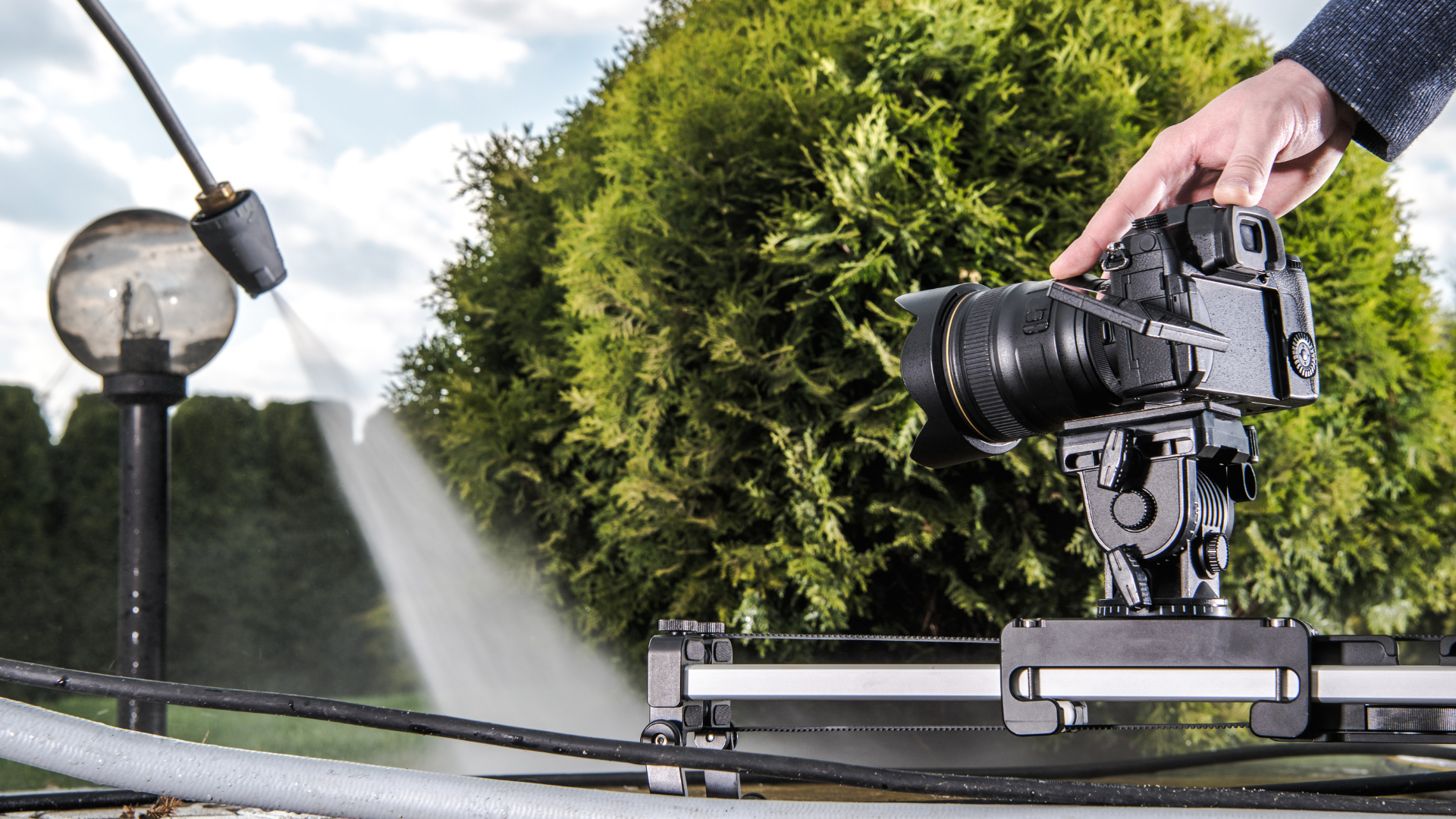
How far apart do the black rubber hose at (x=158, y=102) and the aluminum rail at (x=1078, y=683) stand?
1.65 metres

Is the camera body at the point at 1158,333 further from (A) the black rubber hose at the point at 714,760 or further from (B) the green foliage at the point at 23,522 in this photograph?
(B) the green foliage at the point at 23,522

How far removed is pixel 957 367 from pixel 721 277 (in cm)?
215

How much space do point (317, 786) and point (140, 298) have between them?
5.71 feet

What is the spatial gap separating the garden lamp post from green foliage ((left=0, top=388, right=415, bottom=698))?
407 cm

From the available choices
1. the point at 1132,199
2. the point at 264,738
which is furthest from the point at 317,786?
the point at 264,738

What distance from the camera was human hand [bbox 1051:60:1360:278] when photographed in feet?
4.72

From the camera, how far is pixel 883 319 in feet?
11.0

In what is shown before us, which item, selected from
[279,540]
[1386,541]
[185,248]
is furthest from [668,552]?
[279,540]

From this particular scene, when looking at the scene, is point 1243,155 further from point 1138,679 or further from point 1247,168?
point 1138,679

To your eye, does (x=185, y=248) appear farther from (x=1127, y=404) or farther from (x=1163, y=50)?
(x=1163, y=50)

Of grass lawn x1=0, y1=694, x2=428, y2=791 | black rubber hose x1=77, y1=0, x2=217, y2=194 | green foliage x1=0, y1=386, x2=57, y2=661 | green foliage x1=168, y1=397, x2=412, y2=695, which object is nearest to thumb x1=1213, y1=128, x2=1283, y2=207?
black rubber hose x1=77, y1=0, x2=217, y2=194

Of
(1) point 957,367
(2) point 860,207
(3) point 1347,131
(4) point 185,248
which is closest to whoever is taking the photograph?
(1) point 957,367

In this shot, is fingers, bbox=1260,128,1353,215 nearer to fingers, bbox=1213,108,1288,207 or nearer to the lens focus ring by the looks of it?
fingers, bbox=1213,108,1288,207

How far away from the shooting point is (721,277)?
3578mm
